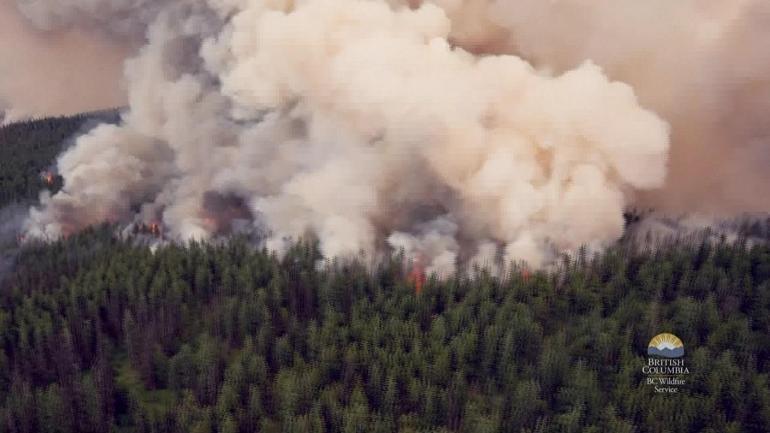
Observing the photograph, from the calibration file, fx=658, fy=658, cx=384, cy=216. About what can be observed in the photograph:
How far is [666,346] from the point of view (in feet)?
210

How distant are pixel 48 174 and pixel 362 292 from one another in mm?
122750

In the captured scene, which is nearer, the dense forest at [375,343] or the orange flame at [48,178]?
the dense forest at [375,343]

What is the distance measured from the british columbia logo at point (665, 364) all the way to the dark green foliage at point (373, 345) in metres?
0.90

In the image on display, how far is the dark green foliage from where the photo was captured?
2158 inches

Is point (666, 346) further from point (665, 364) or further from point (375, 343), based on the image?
point (375, 343)

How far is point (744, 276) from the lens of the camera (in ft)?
259

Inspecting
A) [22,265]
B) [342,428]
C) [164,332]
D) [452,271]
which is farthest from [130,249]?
[342,428]

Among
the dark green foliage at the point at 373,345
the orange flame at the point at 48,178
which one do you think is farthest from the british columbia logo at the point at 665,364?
the orange flame at the point at 48,178

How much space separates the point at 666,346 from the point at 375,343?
2837 cm

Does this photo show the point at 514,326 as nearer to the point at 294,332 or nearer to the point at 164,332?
the point at 294,332

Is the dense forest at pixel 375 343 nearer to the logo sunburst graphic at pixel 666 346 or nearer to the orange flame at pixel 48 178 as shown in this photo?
the logo sunburst graphic at pixel 666 346

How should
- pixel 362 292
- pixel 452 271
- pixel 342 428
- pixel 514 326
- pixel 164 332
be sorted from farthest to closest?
pixel 452 271, pixel 362 292, pixel 164 332, pixel 514 326, pixel 342 428

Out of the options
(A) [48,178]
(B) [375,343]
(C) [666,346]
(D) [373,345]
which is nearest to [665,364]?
(C) [666,346]

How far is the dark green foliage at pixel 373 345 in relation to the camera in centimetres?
5481
